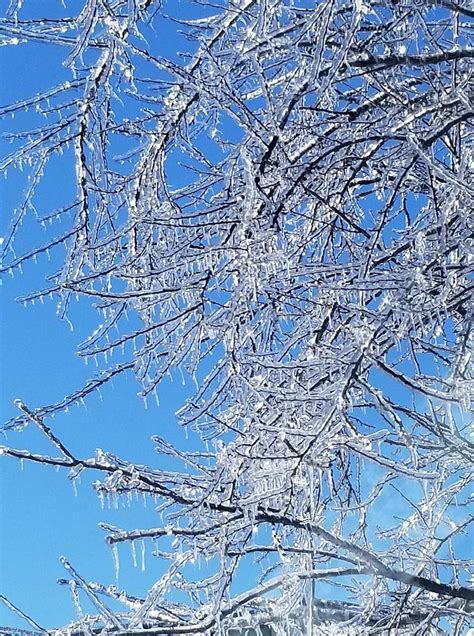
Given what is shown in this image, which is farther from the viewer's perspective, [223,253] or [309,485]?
[223,253]

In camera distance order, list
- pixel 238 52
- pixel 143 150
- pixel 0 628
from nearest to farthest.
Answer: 1. pixel 0 628
2. pixel 238 52
3. pixel 143 150

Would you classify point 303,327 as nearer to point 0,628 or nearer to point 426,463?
point 426,463

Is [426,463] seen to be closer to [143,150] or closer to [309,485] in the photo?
[309,485]

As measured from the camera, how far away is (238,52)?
9.29 ft

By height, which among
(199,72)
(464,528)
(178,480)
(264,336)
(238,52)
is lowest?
(178,480)

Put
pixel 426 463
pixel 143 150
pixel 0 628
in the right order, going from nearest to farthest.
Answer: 1. pixel 0 628
2. pixel 143 150
3. pixel 426 463

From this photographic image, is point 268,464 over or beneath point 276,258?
beneath

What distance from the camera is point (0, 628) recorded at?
2.65 m

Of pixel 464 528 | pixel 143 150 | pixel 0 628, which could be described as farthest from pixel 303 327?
pixel 0 628

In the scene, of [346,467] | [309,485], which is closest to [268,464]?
[309,485]

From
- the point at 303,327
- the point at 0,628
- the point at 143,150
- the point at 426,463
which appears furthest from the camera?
the point at 426,463

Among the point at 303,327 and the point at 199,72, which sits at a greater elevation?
the point at 199,72

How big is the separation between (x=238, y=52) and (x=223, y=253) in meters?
Result: 0.81

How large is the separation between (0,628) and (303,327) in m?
2.08
